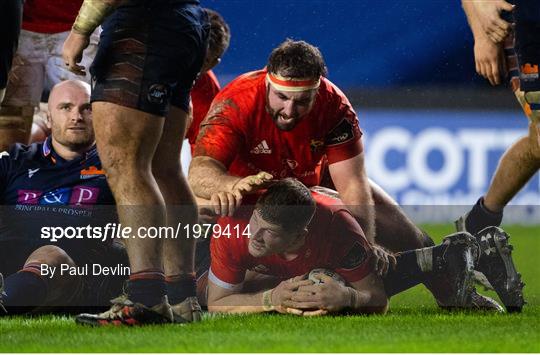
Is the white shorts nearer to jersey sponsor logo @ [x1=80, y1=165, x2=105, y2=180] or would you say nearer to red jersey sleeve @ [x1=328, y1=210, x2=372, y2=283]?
jersey sponsor logo @ [x1=80, y1=165, x2=105, y2=180]

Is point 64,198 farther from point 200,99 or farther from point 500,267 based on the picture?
point 500,267

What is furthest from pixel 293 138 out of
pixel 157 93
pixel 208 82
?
pixel 208 82

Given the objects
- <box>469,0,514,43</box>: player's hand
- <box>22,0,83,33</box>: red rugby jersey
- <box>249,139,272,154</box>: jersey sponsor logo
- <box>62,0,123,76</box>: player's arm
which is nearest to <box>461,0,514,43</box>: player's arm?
<box>469,0,514,43</box>: player's hand

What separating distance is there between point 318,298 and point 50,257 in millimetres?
963

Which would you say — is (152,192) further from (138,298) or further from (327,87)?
(327,87)

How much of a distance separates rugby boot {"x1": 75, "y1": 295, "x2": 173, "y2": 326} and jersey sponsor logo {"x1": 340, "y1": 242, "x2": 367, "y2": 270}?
2.67 ft

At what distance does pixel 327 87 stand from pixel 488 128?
397 centimetres

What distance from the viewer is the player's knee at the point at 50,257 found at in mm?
4467

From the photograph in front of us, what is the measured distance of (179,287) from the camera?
414 centimetres

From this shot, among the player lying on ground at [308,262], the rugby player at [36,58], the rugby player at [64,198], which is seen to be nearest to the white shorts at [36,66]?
the rugby player at [36,58]

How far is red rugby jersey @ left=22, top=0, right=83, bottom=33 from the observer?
18.9 feet

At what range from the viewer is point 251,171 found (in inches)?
192

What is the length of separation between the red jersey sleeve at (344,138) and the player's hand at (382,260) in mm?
409

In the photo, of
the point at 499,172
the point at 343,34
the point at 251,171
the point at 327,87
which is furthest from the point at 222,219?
the point at 343,34
